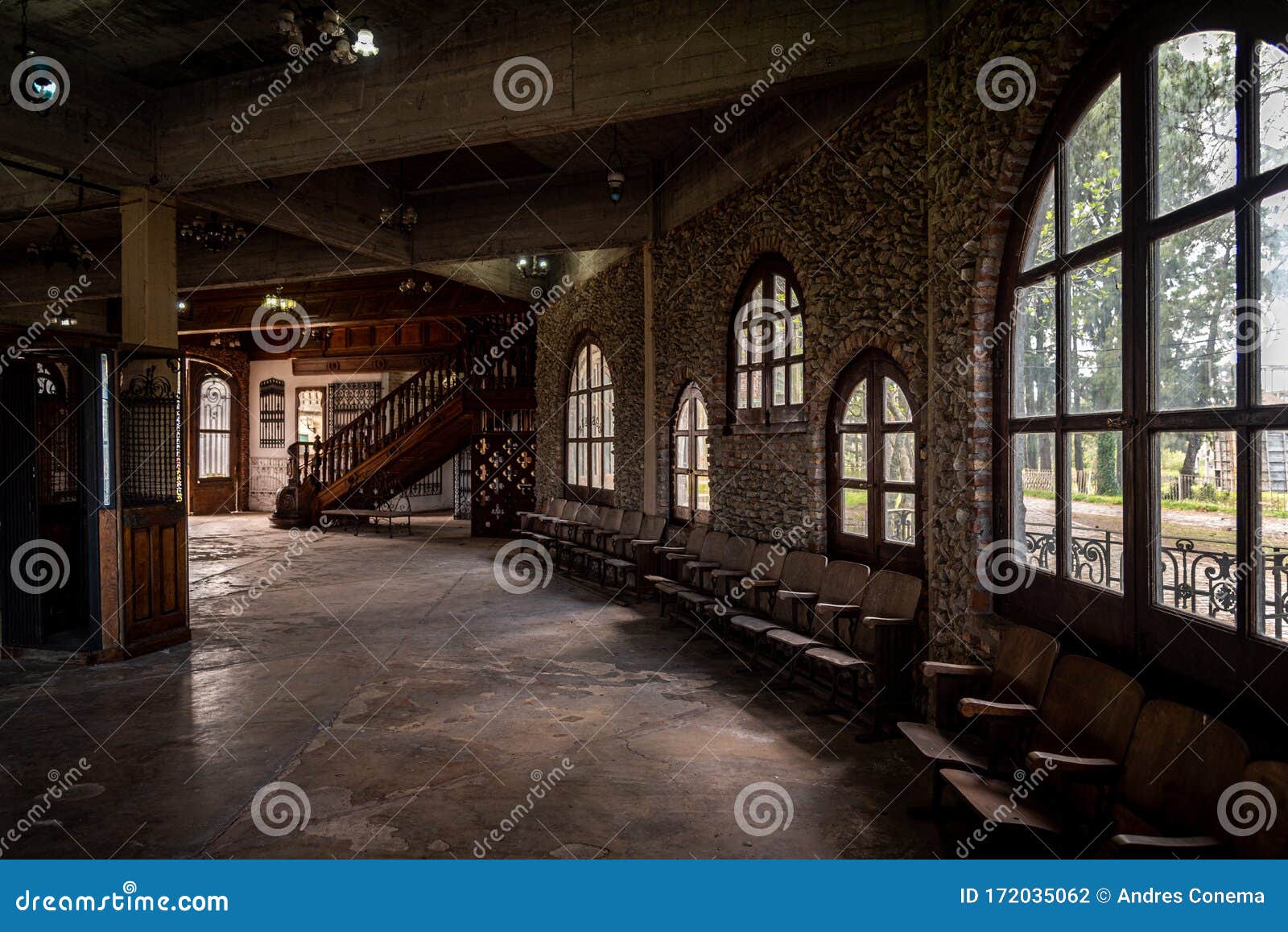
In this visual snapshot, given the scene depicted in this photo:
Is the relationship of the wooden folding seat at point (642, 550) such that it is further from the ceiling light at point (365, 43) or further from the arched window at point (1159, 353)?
the ceiling light at point (365, 43)

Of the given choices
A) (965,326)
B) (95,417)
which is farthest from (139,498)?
(965,326)

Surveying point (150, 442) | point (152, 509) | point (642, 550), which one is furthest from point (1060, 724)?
point (150, 442)

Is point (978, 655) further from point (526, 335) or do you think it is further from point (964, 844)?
point (526, 335)

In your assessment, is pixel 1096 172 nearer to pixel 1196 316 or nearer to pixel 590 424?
pixel 1196 316

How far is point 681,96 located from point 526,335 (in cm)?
968

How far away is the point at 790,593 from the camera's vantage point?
5.84 meters

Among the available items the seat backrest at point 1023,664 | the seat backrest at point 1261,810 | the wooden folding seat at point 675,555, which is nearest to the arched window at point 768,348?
the wooden folding seat at point 675,555

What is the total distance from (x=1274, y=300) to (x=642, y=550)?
22.6 ft

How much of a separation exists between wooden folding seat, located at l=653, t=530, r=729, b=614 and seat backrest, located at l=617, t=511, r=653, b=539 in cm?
176

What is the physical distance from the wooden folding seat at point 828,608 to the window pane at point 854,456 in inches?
27.1

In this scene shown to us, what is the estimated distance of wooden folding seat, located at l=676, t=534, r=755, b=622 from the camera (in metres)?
6.98

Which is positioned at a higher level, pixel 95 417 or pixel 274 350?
pixel 274 350

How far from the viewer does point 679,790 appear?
412cm

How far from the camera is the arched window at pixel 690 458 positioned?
8.66m
